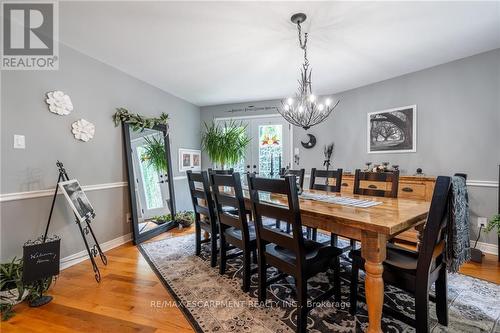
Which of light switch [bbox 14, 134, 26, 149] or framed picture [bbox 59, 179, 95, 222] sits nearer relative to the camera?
light switch [bbox 14, 134, 26, 149]

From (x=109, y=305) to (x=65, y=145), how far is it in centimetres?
179

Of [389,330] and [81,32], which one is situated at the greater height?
[81,32]

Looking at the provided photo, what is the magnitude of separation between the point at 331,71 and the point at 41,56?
3449 mm

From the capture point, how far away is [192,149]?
509 centimetres

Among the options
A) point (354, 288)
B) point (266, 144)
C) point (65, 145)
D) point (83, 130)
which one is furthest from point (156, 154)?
point (354, 288)

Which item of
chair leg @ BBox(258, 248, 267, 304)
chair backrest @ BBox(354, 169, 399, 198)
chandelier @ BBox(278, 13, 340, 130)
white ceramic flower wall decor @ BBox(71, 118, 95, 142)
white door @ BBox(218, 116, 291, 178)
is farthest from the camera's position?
white door @ BBox(218, 116, 291, 178)

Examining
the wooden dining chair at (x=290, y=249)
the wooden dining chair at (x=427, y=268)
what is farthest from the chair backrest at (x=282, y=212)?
the wooden dining chair at (x=427, y=268)

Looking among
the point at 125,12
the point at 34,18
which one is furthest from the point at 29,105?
the point at 125,12

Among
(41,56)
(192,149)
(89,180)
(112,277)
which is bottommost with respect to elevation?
(112,277)

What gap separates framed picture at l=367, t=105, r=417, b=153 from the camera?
138 inches

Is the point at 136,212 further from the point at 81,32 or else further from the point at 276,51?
the point at 276,51

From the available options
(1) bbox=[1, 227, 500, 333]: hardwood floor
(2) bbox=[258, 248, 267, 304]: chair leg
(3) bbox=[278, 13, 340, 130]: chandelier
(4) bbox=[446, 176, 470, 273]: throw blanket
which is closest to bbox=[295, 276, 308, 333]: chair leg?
(2) bbox=[258, 248, 267, 304]: chair leg

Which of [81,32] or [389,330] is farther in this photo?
[81,32]

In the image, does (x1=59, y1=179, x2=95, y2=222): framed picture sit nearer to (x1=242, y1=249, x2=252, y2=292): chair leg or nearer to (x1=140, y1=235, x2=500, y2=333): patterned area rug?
(x1=140, y1=235, x2=500, y2=333): patterned area rug
